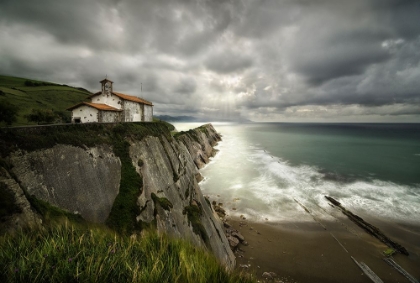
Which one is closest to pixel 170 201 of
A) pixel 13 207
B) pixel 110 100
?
pixel 13 207

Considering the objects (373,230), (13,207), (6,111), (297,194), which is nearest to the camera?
(13,207)

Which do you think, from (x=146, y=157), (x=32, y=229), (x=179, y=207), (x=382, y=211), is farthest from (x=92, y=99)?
(x=382, y=211)

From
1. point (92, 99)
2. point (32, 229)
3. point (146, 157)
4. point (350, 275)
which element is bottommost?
point (350, 275)

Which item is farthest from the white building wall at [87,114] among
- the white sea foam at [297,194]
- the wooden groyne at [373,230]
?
the wooden groyne at [373,230]

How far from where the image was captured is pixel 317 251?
2212 cm

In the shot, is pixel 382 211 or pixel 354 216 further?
pixel 382 211

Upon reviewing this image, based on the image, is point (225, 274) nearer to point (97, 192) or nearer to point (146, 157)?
point (97, 192)

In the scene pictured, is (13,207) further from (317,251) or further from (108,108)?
(317,251)

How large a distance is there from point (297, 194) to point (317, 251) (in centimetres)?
1720

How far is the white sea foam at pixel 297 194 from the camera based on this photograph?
102ft

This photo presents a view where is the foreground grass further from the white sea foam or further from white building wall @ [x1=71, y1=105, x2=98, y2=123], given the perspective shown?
the white sea foam

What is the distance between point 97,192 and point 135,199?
297cm

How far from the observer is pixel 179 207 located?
19062 mm

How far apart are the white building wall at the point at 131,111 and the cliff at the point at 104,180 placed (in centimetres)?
692
